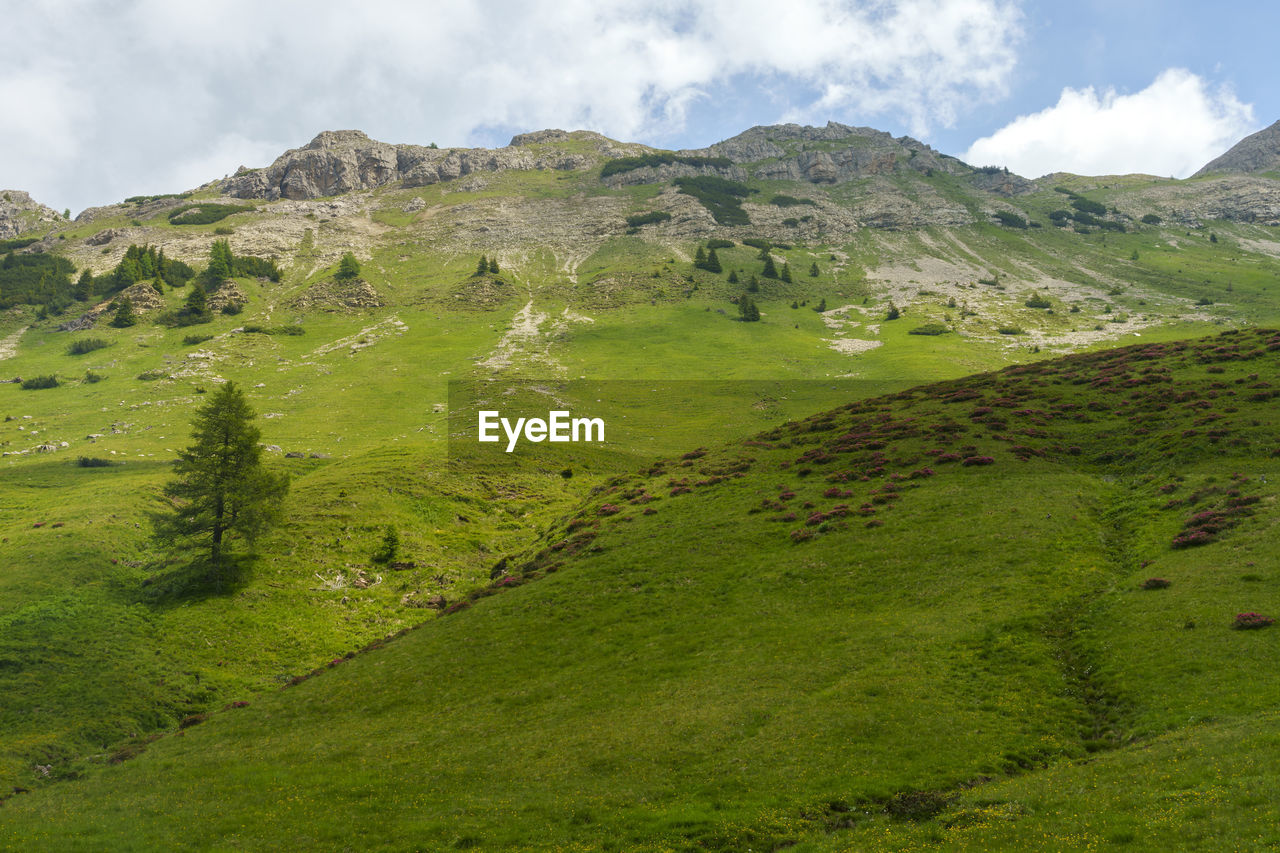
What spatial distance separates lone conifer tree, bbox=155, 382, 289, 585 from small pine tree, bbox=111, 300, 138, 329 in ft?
455

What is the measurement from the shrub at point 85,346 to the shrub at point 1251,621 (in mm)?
196966

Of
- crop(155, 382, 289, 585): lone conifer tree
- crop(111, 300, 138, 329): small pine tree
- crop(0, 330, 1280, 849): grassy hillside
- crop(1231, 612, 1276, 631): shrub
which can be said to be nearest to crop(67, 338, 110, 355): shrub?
crop(111, 300, 138, 329): small pine tree

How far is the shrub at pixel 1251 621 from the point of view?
25.5 meters

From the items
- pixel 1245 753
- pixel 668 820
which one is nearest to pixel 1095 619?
pixel 1245 753

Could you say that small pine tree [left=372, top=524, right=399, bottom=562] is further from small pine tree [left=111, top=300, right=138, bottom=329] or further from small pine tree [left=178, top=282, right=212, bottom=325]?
small pine tree [left=111, top=300, right=138, bottom=329]

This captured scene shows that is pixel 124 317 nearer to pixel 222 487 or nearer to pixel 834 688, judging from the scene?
pixel 222 487

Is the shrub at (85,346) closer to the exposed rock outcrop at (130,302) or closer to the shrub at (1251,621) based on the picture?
the exposed rock outcrop at (130,302)

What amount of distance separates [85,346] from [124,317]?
681 inches

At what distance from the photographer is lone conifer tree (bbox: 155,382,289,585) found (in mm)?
54750

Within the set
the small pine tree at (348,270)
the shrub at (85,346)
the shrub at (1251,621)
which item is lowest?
the shrub at (1251,621)

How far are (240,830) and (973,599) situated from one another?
3701 centimetres

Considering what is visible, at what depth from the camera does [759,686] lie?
30.2 metres

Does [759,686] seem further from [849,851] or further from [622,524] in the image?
[622,524]

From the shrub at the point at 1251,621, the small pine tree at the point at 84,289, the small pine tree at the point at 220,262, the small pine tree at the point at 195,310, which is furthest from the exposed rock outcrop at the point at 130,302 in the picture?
the shrub at the point at 1251,621
